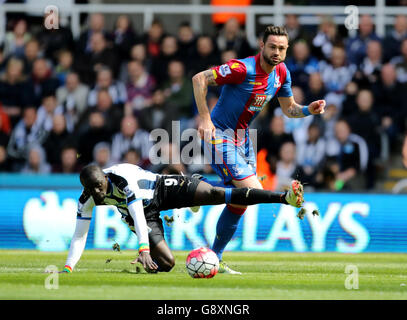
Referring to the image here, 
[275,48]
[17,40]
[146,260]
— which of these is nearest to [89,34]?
[17,40]

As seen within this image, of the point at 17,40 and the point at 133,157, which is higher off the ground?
the point at 17,40

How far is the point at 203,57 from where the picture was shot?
54.0ft

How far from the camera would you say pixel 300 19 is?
17875mm

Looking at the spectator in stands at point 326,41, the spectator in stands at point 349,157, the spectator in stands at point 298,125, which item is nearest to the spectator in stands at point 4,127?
the spectator in stands at point 298,125

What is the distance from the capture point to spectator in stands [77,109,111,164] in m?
15.8

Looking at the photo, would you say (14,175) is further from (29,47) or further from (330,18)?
(330,18)

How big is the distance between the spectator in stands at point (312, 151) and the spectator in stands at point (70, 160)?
4.07 metres

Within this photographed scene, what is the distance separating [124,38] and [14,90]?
2418 mm

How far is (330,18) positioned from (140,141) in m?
4.52

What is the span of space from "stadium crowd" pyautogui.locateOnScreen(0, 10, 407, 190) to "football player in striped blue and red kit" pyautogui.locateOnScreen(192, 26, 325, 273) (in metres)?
4.38

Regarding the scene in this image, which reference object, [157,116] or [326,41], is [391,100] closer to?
[326,41]

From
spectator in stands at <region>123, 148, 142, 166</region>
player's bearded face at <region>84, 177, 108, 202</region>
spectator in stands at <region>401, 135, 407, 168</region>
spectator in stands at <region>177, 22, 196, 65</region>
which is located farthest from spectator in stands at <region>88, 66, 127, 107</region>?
player's bearded face at <region>84, 177, 108, 202</region>

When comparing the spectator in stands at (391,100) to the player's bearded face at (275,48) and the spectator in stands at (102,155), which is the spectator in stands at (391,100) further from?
the player's bearded face at (275,48)

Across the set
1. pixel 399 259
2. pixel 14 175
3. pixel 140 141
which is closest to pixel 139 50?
pixel 140 141
